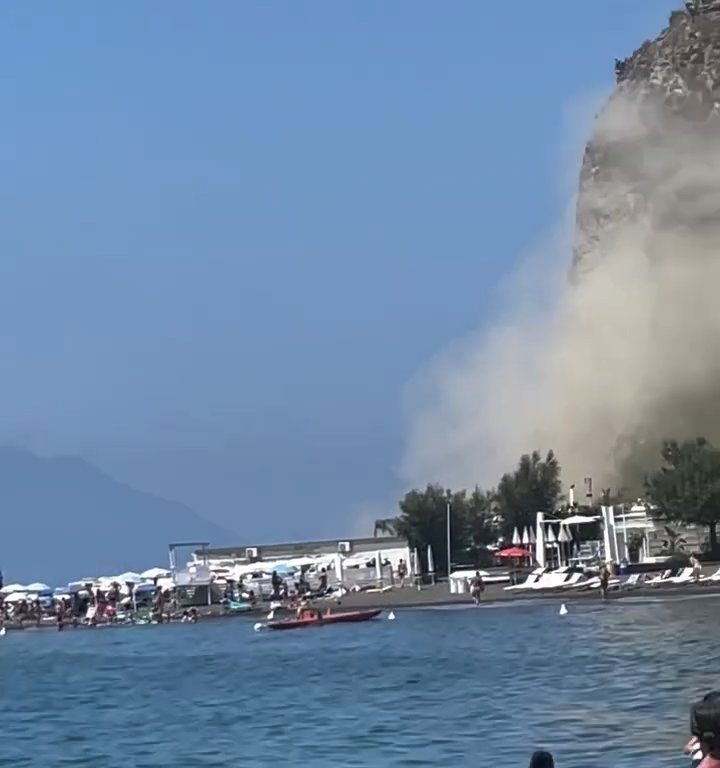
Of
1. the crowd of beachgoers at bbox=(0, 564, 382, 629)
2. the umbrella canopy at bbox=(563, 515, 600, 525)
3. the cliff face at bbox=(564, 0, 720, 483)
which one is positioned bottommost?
the crowd of beachgoers at bbox=(0, 564, 382, 629)

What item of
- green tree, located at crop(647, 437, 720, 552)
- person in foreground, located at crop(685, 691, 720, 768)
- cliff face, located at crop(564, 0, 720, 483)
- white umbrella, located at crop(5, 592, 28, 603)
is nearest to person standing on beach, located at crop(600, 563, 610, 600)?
green tree, located at crop(647, 437, 720, 552)

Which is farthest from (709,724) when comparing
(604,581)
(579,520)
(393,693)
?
(579,520)

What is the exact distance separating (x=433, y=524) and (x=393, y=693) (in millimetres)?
64379

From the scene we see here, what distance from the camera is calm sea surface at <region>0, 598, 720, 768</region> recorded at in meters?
34.1

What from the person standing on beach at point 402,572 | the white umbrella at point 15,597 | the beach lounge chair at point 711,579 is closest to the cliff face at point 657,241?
the person standing on beach at point 402,572

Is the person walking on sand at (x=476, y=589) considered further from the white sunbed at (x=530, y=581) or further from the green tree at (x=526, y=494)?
the green tree at (x=526, y=494)

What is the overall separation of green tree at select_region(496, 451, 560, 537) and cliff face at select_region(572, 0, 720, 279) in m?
63.8

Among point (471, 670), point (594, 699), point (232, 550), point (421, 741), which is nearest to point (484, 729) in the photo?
point (421, 741)

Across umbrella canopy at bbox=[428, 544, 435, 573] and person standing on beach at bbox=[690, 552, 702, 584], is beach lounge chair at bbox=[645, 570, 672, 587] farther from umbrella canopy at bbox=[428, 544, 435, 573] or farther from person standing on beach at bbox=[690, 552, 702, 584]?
umbrella canopy at bbox=[428, 544, 435, 573]

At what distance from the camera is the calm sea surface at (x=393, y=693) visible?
34.1 m

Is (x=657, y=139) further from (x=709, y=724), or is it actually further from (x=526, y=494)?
(x=709, y=724)

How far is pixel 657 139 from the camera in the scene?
178875mm

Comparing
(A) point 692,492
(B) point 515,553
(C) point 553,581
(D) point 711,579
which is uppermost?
(A) point 692,492

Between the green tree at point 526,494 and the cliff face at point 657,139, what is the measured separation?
63.8 metres
